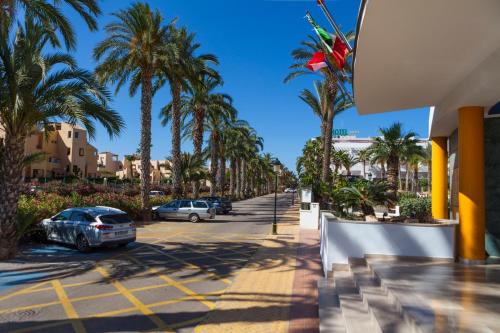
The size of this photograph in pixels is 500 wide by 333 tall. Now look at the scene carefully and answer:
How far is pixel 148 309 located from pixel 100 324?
105cm

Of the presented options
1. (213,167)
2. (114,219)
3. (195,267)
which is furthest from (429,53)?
(213,167)

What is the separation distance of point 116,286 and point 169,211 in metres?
17.6

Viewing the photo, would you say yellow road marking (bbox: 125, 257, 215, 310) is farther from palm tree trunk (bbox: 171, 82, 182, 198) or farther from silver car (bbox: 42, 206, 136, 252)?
palm tree trunk (bbox: 171, 82, 182, 198)

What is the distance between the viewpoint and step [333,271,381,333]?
5.55 m

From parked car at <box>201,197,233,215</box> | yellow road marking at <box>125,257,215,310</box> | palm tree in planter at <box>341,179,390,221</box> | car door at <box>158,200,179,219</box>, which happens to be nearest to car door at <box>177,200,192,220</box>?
car door at <box>158,200,179,219</box>

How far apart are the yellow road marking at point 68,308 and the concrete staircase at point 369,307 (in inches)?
155

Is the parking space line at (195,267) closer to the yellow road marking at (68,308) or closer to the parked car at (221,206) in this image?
the yellow road marking at (68,308)

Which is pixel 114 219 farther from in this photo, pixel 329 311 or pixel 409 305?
pixel 409 305

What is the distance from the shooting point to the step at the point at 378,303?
5029 mm

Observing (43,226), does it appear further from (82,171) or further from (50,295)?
(82,171)

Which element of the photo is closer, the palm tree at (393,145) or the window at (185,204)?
the window at (185,204)

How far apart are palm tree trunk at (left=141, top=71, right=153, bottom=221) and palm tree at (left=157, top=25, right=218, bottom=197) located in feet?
4.57

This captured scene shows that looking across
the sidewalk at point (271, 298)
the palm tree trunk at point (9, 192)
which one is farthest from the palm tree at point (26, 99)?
the sidewalk at point (271, 298)

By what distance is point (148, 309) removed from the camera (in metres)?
7.38
